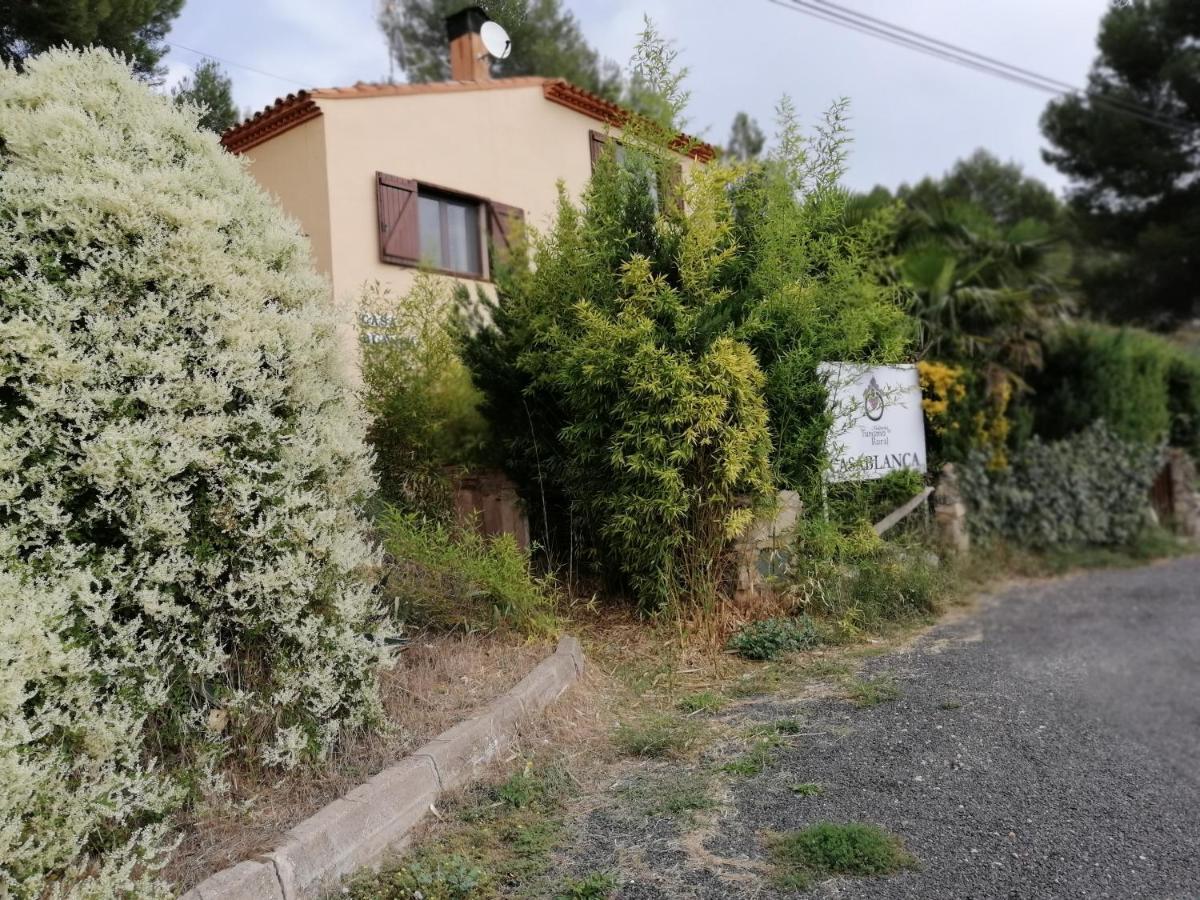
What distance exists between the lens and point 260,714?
2793 millimetres

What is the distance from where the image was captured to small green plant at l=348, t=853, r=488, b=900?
7.72ft

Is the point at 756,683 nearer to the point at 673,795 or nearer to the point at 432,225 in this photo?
the point at 673,795

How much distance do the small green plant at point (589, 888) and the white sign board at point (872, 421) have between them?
3404 mm

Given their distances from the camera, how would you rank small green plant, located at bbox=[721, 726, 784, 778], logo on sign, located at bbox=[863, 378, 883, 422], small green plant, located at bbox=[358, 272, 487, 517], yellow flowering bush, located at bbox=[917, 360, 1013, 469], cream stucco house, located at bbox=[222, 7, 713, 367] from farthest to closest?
1. cream stucco house, located at bbox=[222, 7, 713, 367]
2. yellow flowering bush, located at bbox=[917, 360, 1013, 469]
3. logo on sign, located at bbox=[863, 378, 883, 422]
4. small green plant, located at bbox=[358, 272, 487, 517]
5. small green plant, located at bbox=[721, 726, 784, 778]

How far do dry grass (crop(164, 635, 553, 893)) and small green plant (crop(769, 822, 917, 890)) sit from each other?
4.23ft

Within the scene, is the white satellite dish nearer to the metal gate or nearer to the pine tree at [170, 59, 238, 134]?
the pine tree at [170, 59, 238, 134]

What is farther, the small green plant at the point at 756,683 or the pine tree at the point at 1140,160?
the pine tree at the point at 1140,160

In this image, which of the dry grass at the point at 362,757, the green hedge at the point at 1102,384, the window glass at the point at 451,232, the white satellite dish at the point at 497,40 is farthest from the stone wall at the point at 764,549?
the window glass at the point at 451,232

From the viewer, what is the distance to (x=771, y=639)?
193 inches

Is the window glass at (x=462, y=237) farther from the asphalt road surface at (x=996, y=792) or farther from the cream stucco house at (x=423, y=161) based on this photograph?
the asphalt road surface at (x=996, y=792)

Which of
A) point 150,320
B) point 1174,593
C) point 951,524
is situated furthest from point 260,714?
point 1174,593

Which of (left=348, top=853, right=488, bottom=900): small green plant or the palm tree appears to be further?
the palm tree

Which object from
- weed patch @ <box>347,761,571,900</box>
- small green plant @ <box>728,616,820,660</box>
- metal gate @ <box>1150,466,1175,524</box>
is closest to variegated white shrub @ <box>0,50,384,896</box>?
weed patch @ <box>347,761,571,900</box>

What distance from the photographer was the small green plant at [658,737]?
3484 mm
